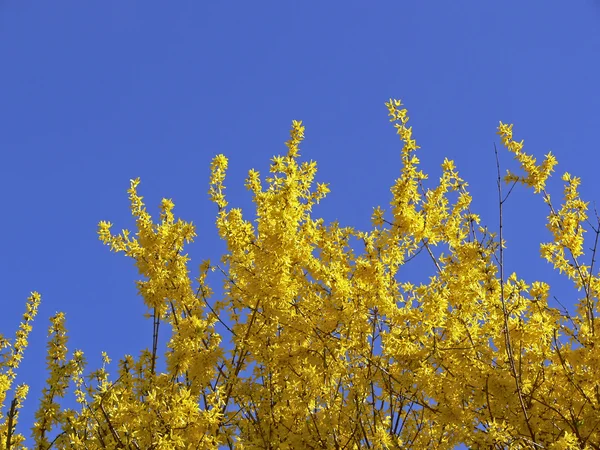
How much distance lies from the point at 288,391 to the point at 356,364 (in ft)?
2.16

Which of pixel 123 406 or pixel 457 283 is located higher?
pixel 457 283

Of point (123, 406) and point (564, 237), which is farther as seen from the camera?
point (564, 237)

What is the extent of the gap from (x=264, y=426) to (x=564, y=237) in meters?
3.20

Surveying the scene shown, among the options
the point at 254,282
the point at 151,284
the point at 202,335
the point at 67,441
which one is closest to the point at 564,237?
the point at 254,282

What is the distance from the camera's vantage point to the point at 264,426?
5.21 meters

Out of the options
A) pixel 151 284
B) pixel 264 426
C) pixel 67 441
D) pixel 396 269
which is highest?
pixel 151 284

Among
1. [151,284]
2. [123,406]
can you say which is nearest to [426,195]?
[151,284]

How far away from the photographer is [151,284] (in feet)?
19.4

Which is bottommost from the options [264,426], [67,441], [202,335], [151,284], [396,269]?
[264,426]

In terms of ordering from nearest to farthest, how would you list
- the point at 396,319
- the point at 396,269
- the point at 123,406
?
the point at 123,406
the point at 396,319
the point at 396,269

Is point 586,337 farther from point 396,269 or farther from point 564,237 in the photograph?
point 396,269

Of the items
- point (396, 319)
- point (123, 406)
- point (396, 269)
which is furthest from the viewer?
point (396, 269)

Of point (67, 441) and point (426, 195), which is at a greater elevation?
point (426, 195)

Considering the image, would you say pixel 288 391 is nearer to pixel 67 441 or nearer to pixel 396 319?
pixel 396 319
